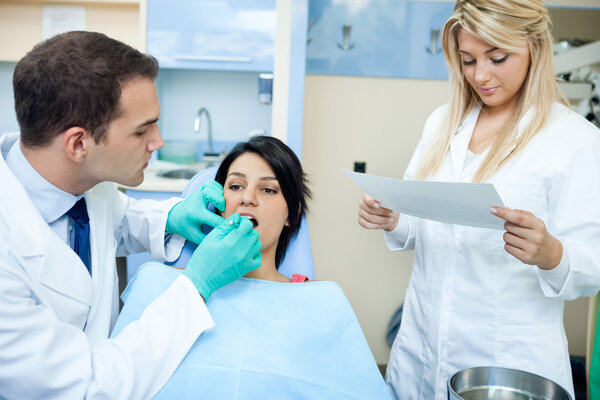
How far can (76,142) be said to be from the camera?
102 cm

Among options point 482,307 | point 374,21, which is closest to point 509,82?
point 482,307

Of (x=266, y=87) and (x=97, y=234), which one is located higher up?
(x=266, y=87)

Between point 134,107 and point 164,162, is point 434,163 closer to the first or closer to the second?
point 134,107

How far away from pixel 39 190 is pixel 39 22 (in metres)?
2.18

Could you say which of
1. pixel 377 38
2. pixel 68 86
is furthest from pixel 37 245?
pixel 377 38

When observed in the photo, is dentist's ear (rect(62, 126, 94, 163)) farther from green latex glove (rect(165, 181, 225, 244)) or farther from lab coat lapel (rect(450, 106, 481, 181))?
lab coat lapel (rect(450, 106, 481, 181))

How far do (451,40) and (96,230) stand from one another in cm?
101

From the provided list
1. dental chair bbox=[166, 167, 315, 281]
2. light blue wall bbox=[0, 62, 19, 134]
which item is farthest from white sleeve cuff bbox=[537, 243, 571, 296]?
light blue wall bbox=[0, 62, 19, 134]

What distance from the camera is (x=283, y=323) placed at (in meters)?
1.18

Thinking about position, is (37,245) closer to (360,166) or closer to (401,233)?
(401,233)

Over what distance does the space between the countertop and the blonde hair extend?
131 centimetres

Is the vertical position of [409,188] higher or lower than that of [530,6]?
lower

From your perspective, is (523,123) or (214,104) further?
(214,104)

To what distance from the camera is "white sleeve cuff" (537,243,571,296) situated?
1.09m
